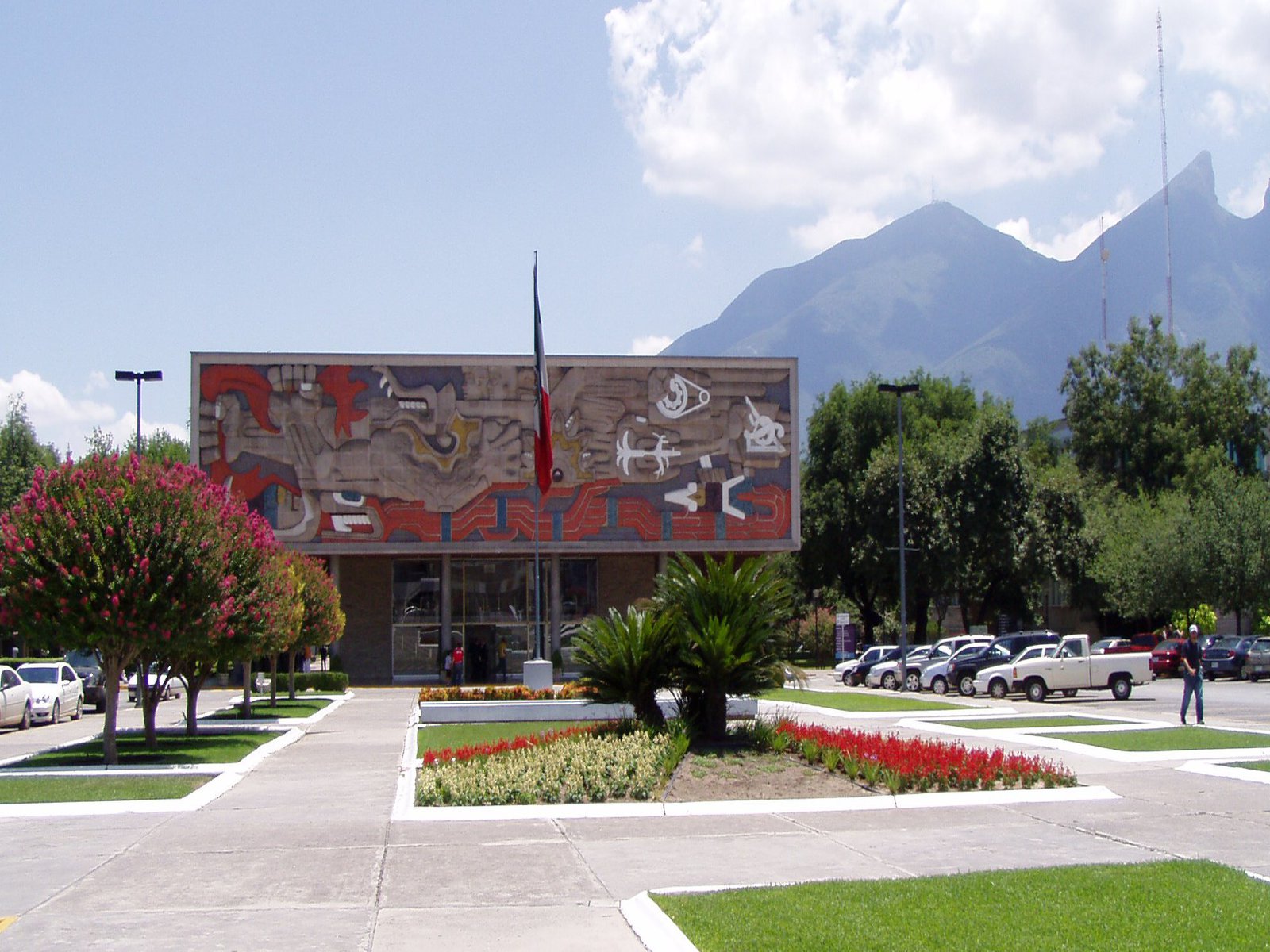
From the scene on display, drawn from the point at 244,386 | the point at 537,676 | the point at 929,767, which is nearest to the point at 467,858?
the point at 929,767

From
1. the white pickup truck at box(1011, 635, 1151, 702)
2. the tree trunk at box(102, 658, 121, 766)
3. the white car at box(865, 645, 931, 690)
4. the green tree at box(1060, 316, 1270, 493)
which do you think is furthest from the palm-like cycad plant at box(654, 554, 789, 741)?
the green tree at box(1060, 316, 1270, 493)

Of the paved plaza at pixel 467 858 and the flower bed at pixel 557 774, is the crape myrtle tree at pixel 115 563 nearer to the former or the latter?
the paved plaza at pixel 467 858

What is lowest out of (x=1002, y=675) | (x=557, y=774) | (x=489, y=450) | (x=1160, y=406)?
(x=1002, y=675)

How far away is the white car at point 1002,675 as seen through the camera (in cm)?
3809

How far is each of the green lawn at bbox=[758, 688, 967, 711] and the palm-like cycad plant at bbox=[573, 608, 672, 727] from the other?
1143 centimetres

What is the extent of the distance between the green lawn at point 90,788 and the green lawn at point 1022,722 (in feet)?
50.0

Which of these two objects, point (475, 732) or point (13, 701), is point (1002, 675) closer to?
point (475, 732)

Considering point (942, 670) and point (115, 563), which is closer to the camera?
point (115, 563)

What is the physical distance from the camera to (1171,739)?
2162cm

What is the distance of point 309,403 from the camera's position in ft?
177

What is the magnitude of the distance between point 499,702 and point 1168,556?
126 ft

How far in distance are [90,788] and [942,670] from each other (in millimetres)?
31966

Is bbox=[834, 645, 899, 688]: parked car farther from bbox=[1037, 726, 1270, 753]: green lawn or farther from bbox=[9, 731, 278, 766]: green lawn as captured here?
bbox=[9, 731, 278, 766]: green lawn

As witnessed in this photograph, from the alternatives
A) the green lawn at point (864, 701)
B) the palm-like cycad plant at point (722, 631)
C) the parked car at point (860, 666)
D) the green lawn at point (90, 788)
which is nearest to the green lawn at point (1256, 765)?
the palm-like cycad plant at point (722, 631)
